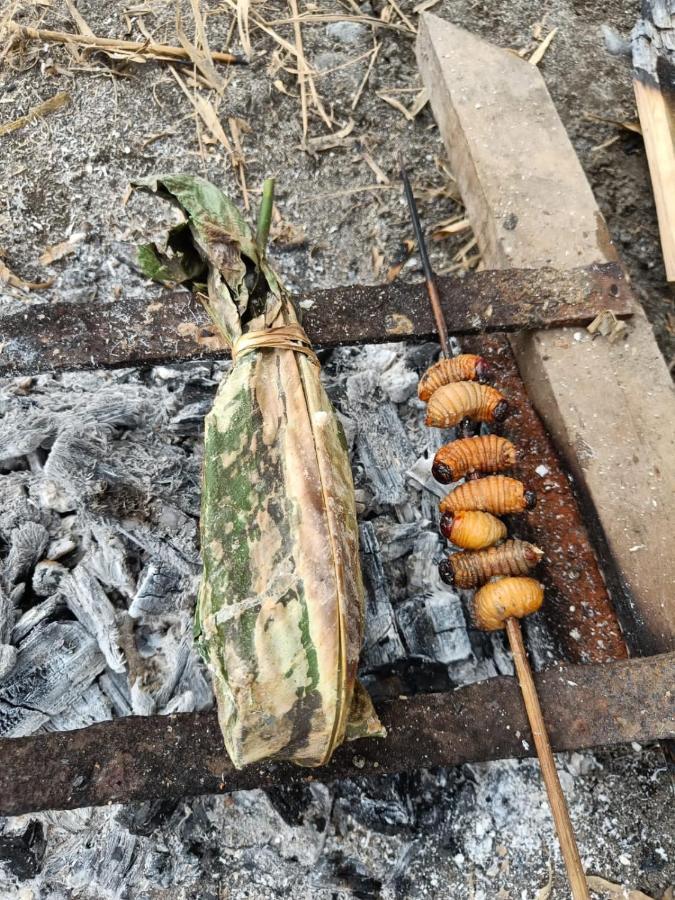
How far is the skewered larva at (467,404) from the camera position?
80.7 inches

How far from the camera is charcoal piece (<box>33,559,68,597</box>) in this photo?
2158mm

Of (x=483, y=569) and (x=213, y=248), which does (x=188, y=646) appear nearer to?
(x=483, y=569)

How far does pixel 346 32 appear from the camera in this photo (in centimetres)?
369

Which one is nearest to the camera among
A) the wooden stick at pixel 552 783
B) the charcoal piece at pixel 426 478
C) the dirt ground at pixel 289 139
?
the wooden stick at pixel 552 783

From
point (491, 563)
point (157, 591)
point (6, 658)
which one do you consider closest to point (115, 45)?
point (157, 591)

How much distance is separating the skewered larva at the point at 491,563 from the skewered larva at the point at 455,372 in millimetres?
583

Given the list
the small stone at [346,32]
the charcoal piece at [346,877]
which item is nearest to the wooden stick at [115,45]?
the small stone at [346,32]

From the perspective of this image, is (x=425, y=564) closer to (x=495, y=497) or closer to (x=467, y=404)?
(x=495, y=497)

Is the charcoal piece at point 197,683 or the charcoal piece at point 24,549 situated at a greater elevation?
the charcoal piece at point 24,549

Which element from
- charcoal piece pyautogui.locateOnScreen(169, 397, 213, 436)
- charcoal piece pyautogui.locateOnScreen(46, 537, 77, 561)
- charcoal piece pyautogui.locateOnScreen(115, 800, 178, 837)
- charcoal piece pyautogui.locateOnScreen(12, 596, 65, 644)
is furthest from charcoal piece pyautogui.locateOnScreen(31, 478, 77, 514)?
charcoal piece pyautogui.locateOnScreen(115, 800, 178, 837)

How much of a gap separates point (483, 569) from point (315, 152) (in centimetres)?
255

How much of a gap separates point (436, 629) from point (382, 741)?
0.53 metres

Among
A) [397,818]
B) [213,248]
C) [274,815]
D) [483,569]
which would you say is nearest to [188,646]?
[274,815]

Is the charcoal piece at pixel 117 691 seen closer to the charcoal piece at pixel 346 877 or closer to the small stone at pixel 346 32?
the charcoal piece at pixel 346 877
